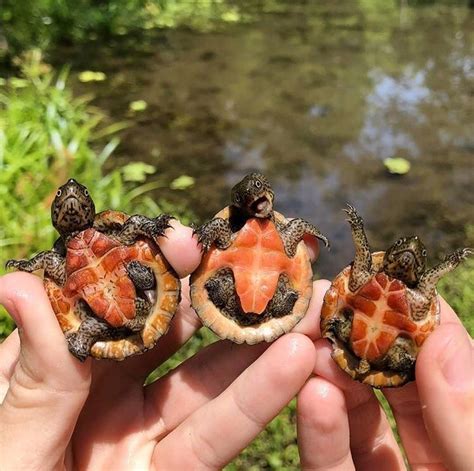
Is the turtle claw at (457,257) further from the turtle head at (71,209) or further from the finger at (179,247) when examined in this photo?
the turtle head at (71,209)

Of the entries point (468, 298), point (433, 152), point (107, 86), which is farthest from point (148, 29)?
point (468, 298)

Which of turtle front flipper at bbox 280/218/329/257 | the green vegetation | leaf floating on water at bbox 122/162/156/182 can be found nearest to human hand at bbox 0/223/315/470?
turtle front flipper at bbox 280/218/329/257

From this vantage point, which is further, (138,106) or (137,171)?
(138,106)

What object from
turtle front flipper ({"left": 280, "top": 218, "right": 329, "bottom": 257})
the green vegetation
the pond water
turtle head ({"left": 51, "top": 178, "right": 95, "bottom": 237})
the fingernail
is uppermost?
turtle head ({"left": 51, "top": 178, "right": 95, "bottom": 237})

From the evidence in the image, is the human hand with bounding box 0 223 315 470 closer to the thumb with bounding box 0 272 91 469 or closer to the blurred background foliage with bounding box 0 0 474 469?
the thumb with bounding box 0 272 91 469

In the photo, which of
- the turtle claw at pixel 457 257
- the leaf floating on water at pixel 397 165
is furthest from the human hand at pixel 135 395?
the leaf floating on water at pixel 397 165

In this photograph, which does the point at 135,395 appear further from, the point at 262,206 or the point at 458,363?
the point at 458,363

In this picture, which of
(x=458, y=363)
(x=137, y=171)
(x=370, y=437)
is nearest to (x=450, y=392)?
(x=458, y=363)
